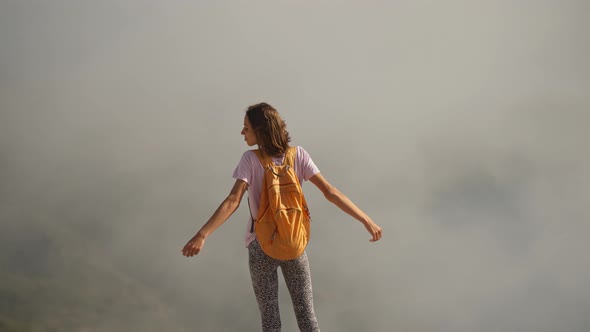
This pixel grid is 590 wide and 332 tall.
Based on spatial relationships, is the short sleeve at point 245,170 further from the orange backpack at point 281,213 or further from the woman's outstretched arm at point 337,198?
the woman's outstretched arm at point 337,198

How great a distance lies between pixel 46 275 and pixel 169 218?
2.10 m

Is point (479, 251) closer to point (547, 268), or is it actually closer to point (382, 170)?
point (547, 268)

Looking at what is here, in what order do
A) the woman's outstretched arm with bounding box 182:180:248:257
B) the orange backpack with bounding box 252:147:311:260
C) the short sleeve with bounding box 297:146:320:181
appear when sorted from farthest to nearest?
1. the short sleeve with bounding box 297:146:320:181
2. the orange backpack with bounding box 252:147:311:260
3. the woman's outstretched arm with bounding box 182:180:248:257

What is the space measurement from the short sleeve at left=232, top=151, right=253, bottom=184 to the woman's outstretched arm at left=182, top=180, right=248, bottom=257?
0.06 feet

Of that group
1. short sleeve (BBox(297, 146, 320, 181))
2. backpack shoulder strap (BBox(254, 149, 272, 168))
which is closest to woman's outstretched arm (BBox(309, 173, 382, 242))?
short sleeve (BBox(297, 146, 320, 181))

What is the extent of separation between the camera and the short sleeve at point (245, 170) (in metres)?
2.68

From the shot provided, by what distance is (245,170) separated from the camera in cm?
268

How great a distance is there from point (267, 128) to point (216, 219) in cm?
Result: 40

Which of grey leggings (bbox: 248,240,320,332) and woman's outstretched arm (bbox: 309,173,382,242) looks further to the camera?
woman's outstretched arm (bbox: 309,173,382,242)

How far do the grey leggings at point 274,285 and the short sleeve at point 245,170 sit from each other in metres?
0.26

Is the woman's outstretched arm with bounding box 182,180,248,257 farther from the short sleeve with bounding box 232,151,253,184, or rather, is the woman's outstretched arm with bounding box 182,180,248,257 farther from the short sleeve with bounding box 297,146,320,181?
the short sleeve with bounding box 297,146,320,181

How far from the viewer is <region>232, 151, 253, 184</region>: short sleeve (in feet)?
8.79

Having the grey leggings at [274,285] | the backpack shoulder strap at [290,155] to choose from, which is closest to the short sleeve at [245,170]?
the backpack shoulder strap at [290,155]

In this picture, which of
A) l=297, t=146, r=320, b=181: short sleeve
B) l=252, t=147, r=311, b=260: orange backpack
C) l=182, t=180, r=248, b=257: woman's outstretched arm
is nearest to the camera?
l=182, t=180, r=248, b=257: woman's outstretched arm
